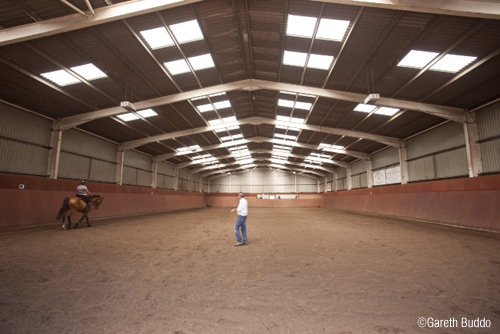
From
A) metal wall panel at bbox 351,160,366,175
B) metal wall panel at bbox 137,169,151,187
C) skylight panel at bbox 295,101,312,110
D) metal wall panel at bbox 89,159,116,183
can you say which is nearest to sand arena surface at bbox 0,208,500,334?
skylight panel at bbox 295,101,312,110

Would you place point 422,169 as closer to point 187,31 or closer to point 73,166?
point 187,31

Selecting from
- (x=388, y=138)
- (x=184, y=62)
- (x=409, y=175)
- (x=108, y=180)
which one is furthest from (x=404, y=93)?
(x=108, y=180)

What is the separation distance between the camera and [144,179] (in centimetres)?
2431

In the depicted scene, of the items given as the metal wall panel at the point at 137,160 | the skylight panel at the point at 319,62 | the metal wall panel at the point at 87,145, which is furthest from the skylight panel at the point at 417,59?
the metal wall panel at the point at 137,160

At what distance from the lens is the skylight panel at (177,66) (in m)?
10.8

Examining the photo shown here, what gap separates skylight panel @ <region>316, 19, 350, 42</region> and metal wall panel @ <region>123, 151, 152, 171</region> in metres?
19.3

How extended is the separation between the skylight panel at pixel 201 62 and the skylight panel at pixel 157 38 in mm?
1460

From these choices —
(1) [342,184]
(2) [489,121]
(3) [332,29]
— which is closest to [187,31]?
(3) [332,29]

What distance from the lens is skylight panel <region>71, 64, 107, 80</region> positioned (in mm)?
10133

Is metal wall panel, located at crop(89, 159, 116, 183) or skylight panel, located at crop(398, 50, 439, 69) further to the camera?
metal wall panel, located at crop(89, 159, 116, 183)

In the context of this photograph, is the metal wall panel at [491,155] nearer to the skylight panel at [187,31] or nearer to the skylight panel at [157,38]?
the skylight panel at [187,31]

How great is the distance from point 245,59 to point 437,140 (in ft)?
45.3

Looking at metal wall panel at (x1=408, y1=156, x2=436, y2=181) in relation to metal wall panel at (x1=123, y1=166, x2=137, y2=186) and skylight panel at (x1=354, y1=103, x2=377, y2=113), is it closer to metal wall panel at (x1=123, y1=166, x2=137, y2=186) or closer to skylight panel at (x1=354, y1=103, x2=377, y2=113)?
skylight panel at (x1=354, y1=103, x2=377, y2=113)

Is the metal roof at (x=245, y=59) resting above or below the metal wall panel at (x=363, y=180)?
above
